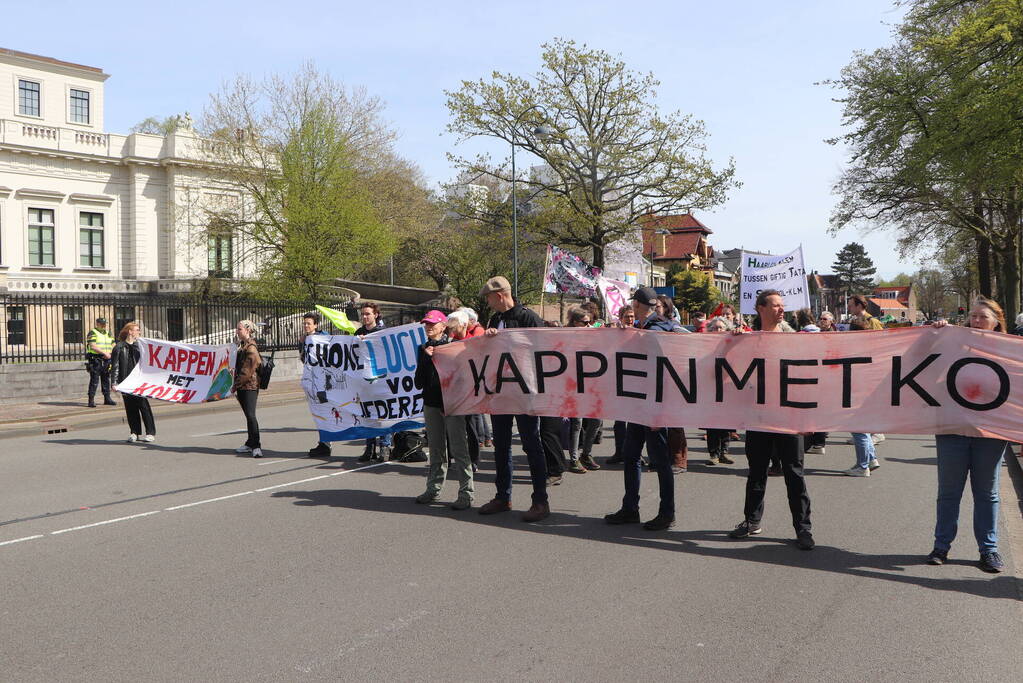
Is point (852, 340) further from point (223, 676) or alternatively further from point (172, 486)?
point (172, 486)

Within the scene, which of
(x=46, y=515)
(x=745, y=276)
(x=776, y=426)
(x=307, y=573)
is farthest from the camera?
(x=745, y=276)

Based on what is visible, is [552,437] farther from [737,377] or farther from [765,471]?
[765,471]

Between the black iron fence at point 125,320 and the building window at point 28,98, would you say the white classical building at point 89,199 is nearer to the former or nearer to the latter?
the building window at point 28,98

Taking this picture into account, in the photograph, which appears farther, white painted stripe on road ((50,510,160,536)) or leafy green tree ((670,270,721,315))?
leafy green tree ((670,270,721,315))

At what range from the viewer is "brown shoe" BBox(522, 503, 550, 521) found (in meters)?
7.42

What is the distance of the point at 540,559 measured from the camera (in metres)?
6.25

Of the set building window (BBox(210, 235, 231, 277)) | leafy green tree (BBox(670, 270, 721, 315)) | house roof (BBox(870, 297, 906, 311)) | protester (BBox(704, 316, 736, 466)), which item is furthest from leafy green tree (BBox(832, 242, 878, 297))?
protester (BBox(704, 316, 736, 466))

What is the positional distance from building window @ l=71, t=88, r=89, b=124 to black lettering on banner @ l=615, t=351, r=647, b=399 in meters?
49.9

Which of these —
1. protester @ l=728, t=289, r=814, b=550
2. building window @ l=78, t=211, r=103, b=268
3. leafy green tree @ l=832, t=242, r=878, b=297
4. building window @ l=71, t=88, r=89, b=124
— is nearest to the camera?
protester @ l=728, t=289, r=814, b=550

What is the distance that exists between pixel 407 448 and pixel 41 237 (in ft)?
127

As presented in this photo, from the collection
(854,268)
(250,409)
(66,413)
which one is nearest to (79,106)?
(66,413)

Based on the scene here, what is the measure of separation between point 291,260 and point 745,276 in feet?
68.8

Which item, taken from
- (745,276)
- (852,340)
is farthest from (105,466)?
(745,276)

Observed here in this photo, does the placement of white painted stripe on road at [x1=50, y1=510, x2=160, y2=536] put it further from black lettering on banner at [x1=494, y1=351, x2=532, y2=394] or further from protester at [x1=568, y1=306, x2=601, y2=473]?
protester at [x1=568, y1=306, x2=601, y2=473]
